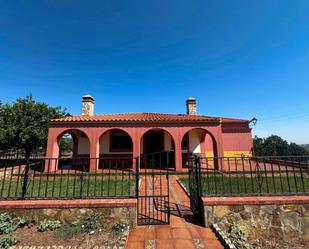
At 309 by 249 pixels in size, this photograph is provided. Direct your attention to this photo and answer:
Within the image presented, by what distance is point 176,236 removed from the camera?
365 centimetres

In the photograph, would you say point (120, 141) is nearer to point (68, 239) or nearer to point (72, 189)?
point (72, 189)

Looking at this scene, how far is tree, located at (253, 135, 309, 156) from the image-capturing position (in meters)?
20.9

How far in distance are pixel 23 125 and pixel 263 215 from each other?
17339mm

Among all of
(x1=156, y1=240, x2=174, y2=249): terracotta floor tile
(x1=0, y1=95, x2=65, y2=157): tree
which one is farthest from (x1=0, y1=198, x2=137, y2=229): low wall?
(x1=0, y1=95, x2=65, y2=157): tree

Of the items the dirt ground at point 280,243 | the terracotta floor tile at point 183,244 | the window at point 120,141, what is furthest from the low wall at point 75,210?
the window at point 120,141

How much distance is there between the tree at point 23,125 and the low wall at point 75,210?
12427mm

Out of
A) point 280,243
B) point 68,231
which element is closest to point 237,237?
point 280,243

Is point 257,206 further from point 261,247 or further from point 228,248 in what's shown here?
point 228,248

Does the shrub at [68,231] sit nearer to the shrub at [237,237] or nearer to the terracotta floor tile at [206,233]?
the terracotta floor tile at [206,233]

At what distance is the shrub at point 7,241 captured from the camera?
3334 mm

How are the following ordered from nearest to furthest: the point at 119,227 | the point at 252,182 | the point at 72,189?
1. the point at 119,227
2. the point at 252,182
3. the point at 72,189

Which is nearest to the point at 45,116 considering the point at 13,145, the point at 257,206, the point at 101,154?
the point at 13,145

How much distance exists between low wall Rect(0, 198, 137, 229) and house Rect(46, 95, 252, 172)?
579 centimetres

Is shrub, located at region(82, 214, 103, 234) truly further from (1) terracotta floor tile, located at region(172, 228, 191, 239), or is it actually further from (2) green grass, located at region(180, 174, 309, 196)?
(2) green grass, located at region(180, 174, 309, 196)
